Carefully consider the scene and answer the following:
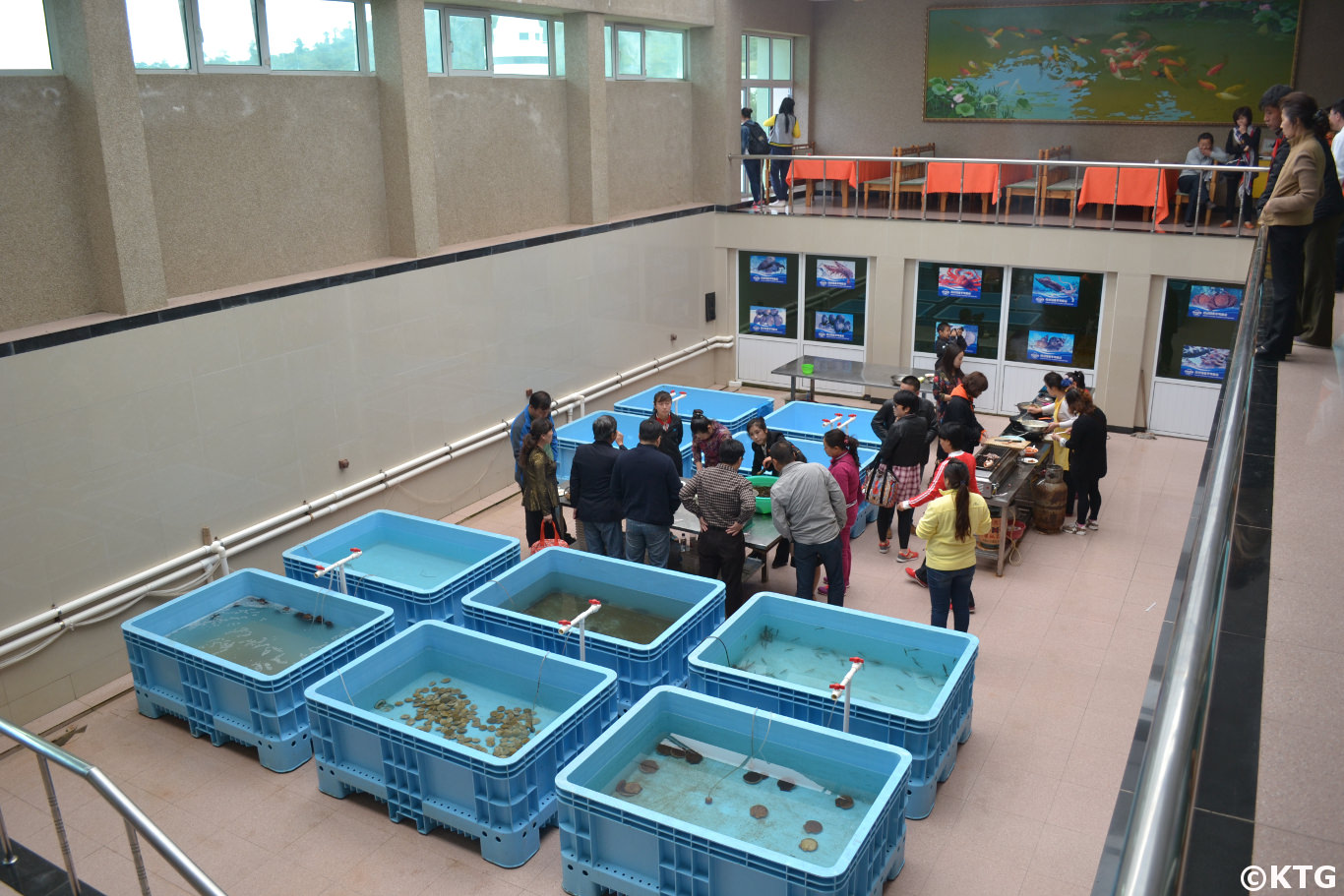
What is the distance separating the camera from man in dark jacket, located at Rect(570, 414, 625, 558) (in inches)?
316

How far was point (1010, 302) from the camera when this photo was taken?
1359cm

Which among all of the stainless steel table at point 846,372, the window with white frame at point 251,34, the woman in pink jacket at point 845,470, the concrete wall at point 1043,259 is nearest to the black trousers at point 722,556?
the woman in pink jacket at point 845,470

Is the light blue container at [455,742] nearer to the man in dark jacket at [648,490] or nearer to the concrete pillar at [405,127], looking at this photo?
the man in dark jacket at [648,490]

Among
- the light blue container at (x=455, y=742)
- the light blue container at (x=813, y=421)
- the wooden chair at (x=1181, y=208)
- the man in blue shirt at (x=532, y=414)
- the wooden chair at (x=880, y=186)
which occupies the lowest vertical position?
the light blue container at (x=455, y=742)

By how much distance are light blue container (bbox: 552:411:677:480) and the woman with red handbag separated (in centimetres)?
145

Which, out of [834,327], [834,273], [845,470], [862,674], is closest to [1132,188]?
[834,273]

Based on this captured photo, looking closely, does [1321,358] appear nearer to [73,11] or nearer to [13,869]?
[13,869]

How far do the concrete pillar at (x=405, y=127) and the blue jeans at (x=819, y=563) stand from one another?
5082mm

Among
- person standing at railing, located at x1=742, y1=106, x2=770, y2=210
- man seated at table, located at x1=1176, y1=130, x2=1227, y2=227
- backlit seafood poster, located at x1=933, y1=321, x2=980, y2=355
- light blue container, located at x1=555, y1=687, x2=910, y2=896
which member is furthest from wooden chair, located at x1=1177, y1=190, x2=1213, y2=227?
light blue container, located at x1=555, y1=687, x2=910, y2=896

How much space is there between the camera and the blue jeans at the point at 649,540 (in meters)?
8.05

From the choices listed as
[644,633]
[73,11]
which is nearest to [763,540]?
[644,633]

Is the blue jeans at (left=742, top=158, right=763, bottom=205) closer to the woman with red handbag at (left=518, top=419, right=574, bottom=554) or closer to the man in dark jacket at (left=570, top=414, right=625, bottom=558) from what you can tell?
the woman with red handbag at (left=518, top=419, right=574, bottom=554)

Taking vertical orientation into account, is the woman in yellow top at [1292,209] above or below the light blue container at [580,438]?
above

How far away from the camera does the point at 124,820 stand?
404cm
